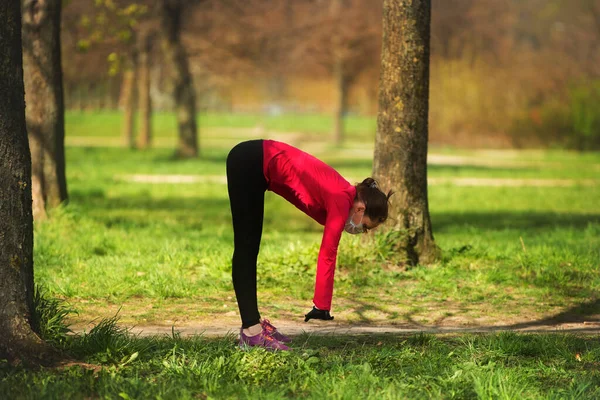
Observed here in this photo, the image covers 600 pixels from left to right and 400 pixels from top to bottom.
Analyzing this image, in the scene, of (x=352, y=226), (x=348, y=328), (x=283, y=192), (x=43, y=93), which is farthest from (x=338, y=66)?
(x=352, y=226)

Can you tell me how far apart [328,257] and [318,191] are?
15.4 inches

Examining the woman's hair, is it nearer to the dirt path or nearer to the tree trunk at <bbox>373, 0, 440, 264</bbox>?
the dirt path

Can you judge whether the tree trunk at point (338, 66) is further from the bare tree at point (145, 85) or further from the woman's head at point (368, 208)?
the woman's head at point (368, 208)

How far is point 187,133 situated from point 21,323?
21435 millimetres

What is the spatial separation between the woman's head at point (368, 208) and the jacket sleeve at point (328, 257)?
0.44ft

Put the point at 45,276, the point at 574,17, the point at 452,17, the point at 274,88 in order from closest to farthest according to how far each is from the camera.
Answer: the point at 45,276, the point at 452,17, the point at 574,17, the point at 274,88

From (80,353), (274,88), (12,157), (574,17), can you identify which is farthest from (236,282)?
(274,88)

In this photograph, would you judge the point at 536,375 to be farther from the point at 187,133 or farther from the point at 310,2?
the point at 310,2

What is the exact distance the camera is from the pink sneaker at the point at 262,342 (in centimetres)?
554

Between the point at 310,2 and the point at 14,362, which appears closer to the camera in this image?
the point at 14,362

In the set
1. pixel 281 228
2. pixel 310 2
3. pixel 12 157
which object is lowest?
pixel 281 228

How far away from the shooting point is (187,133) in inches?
1042

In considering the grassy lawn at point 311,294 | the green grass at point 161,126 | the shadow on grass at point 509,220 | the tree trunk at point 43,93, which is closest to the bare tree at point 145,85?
the grassy lawn at point 311,294

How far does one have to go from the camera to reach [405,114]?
895 cm
